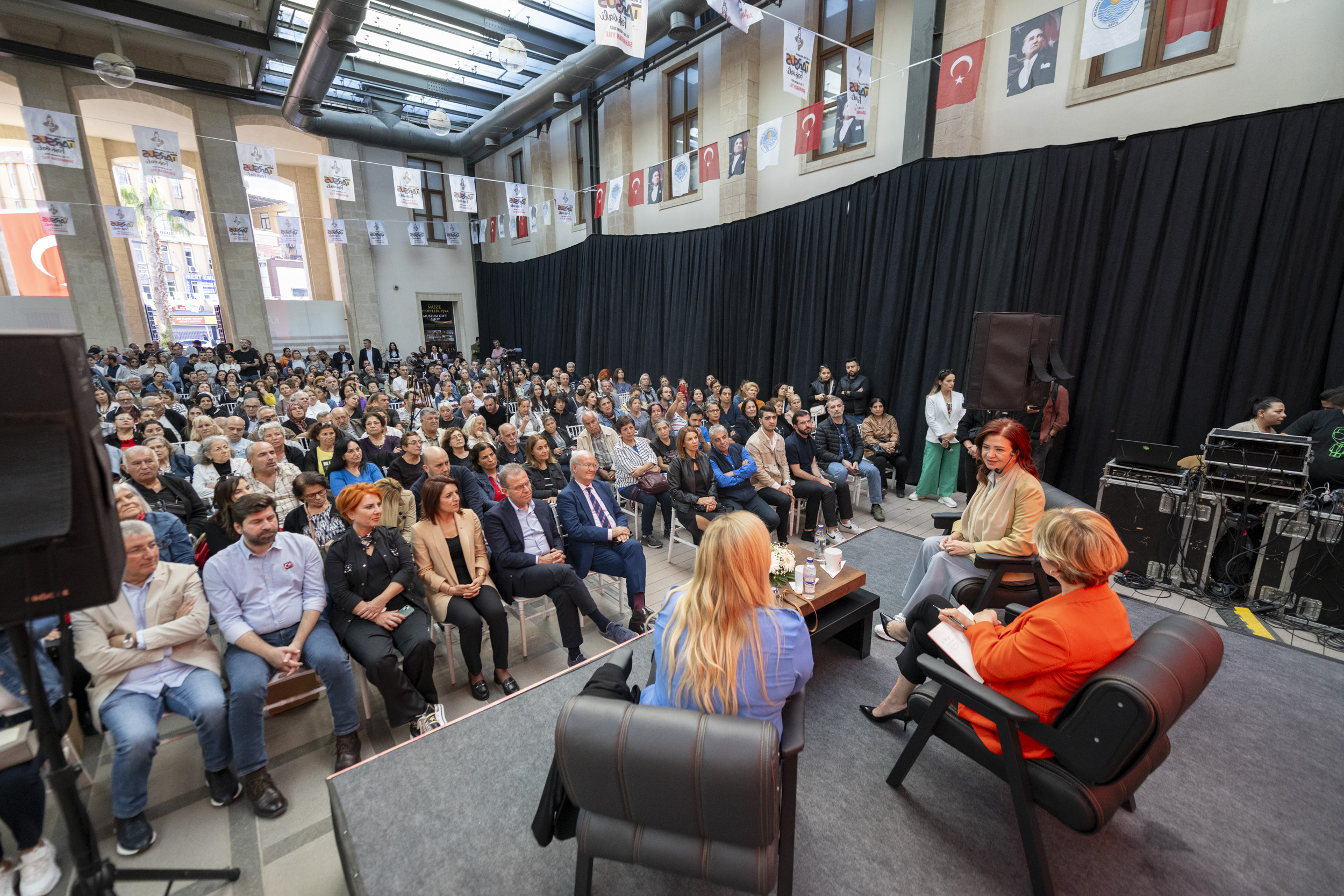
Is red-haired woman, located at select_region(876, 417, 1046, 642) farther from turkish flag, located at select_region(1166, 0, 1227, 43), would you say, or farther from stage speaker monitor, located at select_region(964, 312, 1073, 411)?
turkish flag, located at select_region(1166, 0, 1227, 43)

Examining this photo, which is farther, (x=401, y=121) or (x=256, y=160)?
(x=401, y=121)

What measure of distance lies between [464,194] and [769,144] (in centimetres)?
627

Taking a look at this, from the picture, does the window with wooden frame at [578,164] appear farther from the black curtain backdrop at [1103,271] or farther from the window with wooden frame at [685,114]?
the black curtain backdrop at [1103,271]

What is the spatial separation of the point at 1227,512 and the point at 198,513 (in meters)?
6.73

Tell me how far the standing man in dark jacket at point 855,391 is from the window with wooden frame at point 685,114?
4.69 meters

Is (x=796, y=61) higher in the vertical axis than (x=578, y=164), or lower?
lower

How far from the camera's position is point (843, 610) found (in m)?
2.81

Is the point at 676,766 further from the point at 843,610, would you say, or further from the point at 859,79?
the point at 859,79

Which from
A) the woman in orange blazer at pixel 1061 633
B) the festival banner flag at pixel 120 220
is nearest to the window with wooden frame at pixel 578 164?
the festival banner flag at pixel 120 220

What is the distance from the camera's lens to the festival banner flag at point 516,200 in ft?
32.3

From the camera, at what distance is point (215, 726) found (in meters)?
2.13

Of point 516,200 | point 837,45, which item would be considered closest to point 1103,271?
point 837,45

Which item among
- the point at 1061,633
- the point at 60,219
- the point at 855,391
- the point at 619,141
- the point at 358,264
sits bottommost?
the point at 1061,633

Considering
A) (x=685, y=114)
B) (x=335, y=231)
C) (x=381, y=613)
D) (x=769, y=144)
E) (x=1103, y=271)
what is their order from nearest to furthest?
(x=381, y=613), (x=1103, y=271), (x=769, y=144), (x=685, y=114), (x=335, y=231)
